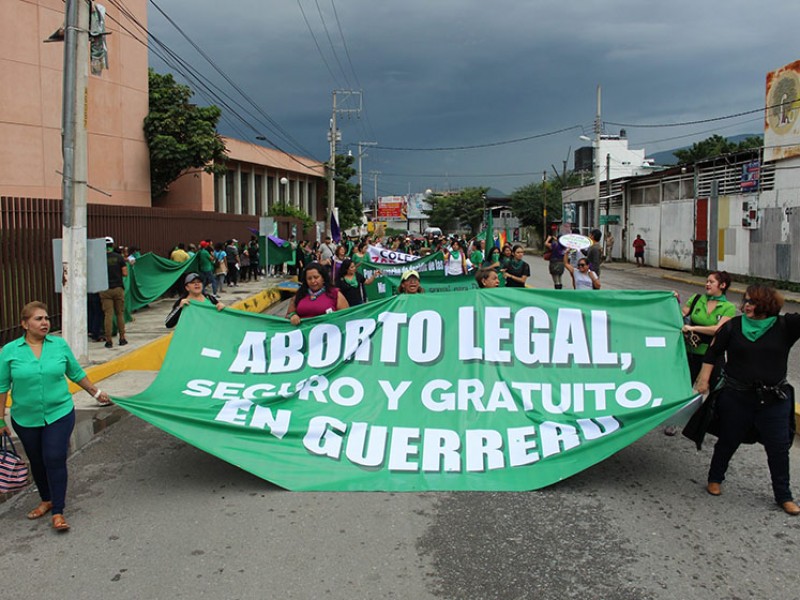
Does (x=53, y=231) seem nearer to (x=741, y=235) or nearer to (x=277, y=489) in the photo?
(x=277, y=489)

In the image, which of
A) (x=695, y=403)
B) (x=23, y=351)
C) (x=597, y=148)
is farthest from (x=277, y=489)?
(x=597, y=148)

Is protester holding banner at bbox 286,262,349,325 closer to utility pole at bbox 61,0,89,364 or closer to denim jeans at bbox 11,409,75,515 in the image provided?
denim jeans at bbox 11,409,75,515

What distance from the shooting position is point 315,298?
7.38m

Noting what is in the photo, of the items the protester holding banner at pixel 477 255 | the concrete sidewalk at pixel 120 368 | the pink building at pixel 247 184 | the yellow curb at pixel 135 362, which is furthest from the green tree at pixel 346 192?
the yellow curb at pixel 135 362

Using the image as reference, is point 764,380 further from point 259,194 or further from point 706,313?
point 259,194

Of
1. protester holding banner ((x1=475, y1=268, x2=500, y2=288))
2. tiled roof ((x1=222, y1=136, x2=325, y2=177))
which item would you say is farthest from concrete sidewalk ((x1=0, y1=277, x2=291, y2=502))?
tiled roof ((x1=222, y1=136, x2=325, y2=177))

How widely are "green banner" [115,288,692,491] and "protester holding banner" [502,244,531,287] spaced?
5.98m

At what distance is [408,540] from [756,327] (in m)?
2.81

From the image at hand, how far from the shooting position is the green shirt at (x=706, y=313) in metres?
6.26

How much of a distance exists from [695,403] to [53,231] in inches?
442

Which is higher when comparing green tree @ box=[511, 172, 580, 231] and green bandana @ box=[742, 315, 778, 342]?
green tree @ box=[511, 172, 580, 231]

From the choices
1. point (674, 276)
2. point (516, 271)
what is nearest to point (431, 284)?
point (516, 271)

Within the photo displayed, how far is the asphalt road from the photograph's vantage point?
4.09 m

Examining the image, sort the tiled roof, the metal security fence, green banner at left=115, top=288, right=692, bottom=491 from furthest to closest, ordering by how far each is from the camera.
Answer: the tiled roof < the metal security fence < green banner at left=115, top=288, right=692, bottom=491
